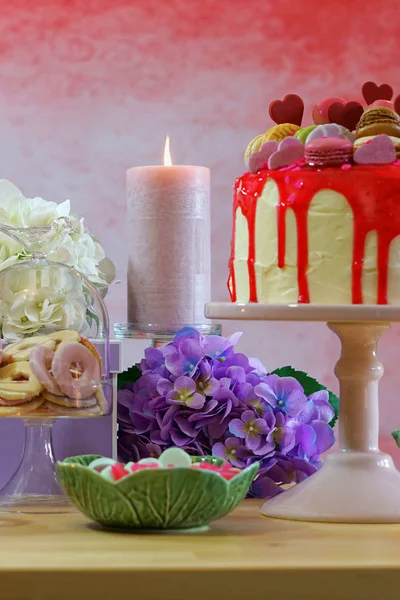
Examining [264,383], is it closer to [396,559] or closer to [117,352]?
[117,352]

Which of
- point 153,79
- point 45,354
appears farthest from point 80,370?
point 153,79

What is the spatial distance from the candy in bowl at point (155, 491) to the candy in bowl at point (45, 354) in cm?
9

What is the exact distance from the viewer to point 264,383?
116 cm

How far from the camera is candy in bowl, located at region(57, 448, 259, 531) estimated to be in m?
0.85

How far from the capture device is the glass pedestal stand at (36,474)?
3.47 feet

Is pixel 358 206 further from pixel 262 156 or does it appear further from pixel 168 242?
pixel 168 242

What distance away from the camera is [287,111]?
1.08 meters

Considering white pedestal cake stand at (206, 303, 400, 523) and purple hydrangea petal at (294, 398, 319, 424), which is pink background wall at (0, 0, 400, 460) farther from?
white pedestal cake stand at (206, 303, 400, 523)

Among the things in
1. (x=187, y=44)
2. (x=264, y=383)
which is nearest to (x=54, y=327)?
(x=264, y=383)

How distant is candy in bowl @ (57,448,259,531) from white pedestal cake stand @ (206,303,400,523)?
13cm

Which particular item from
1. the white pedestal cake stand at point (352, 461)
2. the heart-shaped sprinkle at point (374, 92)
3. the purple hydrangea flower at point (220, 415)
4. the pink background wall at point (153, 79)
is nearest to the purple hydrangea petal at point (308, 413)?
the purple hydrangea flower at point (220, 415)

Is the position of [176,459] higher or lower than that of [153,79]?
lower

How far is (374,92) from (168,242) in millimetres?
260

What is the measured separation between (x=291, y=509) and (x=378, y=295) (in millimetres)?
216
